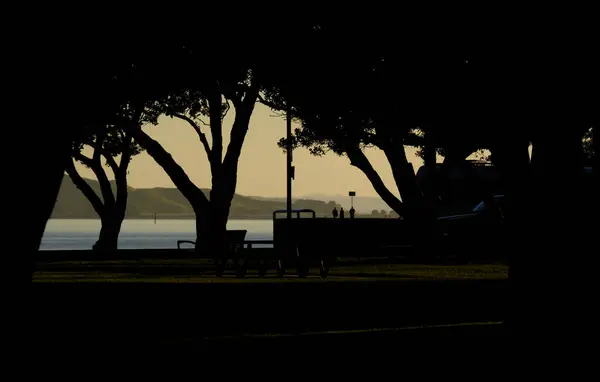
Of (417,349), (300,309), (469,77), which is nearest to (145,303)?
(300,309)

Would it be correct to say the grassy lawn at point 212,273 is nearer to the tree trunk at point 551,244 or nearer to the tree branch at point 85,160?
the tree trunk at point 551,244

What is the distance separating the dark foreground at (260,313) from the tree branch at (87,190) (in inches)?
960

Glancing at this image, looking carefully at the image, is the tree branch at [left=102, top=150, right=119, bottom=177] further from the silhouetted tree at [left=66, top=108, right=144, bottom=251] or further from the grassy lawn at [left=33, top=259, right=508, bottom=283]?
the grassy lawn at [left=33, top=259, right=508, bottom=283]

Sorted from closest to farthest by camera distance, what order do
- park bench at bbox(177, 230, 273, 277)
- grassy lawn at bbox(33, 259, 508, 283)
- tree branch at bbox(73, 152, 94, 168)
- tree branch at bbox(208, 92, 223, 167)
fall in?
grassy lawn at bbox(33, 259, 508, 283)
park bench at bbox(177, 230, 273, 277)
tree branch at bbox(208, 92, 223, 167)
tree branch at bbox(73, 152, 94, 168)

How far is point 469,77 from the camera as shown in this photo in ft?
52.7

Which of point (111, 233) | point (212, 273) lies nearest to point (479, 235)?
point (212, 273)

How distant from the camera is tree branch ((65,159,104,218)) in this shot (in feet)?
145

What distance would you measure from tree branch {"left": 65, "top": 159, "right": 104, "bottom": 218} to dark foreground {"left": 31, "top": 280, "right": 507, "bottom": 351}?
960 inches

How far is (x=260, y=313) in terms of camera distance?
14320 mm

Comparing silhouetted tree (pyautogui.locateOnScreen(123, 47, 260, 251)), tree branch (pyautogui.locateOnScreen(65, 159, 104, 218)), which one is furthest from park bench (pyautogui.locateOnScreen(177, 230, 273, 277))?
tree branch (pyautogui.locateOnScreen(65, 159, 104, 218))

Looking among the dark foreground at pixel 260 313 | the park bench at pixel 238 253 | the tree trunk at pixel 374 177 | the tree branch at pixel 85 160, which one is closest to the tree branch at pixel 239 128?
the tree trunk at pixel 374 177

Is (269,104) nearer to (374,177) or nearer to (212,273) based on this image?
(374,177)

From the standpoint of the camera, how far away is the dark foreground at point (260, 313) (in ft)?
35.2

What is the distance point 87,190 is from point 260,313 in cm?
3187
